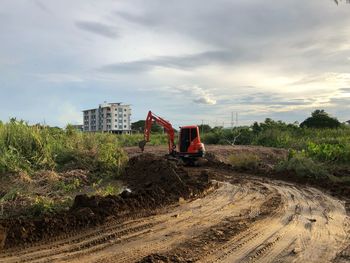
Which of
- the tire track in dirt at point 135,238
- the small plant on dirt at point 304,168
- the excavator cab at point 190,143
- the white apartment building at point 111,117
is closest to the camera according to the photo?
the tire track in dirt at point 135,238

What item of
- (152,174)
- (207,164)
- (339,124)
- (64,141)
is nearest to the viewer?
(152,174)

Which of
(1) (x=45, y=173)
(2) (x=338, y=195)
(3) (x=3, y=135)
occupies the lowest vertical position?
(2) (x=338, y=195)

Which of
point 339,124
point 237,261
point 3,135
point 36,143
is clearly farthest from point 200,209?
point 339,124

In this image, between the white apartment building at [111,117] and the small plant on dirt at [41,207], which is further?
the white apartment building at [111,117]

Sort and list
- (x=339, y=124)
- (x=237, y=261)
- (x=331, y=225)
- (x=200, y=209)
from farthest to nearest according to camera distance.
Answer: (x=339, y=124) → (x=200, y=209) → (x=331, y=225) → (x=237, y=261)

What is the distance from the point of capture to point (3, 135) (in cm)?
1402

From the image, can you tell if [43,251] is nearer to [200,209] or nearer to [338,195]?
[200,209]

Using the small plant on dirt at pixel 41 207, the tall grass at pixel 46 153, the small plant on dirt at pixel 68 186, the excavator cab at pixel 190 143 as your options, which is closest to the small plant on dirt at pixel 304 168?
the excavator cab at pixel 190 143

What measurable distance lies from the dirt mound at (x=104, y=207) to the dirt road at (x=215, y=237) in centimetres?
24

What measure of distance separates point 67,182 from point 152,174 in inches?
120

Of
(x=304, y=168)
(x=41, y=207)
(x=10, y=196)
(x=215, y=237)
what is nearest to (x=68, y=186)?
(x=10, y=196)

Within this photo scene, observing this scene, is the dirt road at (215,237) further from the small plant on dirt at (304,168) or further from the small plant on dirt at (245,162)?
the small plant on dirt at (245,162)

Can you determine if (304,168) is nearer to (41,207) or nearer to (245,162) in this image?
(245,162)

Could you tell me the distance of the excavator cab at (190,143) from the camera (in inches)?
796
